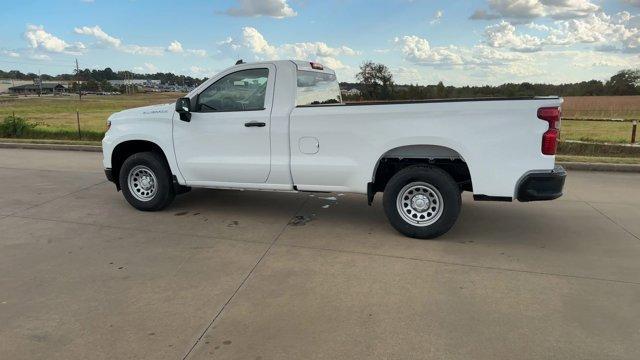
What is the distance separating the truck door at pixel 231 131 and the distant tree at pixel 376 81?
5.94 metres

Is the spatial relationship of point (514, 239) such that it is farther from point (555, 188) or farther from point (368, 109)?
point (368, 109)

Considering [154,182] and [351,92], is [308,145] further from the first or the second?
[351,92]

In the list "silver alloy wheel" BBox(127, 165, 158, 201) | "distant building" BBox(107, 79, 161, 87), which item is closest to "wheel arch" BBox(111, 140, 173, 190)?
"silver alloy wheel" BBox(127, 165, 158, 201)

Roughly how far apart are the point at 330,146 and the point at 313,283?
1.77 metres

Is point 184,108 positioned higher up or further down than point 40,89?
further down

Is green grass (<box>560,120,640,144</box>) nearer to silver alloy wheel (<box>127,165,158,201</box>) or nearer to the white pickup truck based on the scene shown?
the white pickup truck

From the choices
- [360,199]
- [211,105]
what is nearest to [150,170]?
[211,105]

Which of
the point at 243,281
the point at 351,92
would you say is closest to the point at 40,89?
the point at 351,92

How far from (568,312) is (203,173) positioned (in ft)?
13.9

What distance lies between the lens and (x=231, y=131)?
228 inches

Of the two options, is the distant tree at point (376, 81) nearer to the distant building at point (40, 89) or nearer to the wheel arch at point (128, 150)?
the wheel arch at point (128, 150)

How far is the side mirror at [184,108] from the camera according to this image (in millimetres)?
5746

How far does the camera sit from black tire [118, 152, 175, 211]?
246 inches

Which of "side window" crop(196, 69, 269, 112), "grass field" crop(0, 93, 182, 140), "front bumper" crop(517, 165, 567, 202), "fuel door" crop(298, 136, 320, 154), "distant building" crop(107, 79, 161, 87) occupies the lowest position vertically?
"grass field" crop(0, 93, 182, 140)
